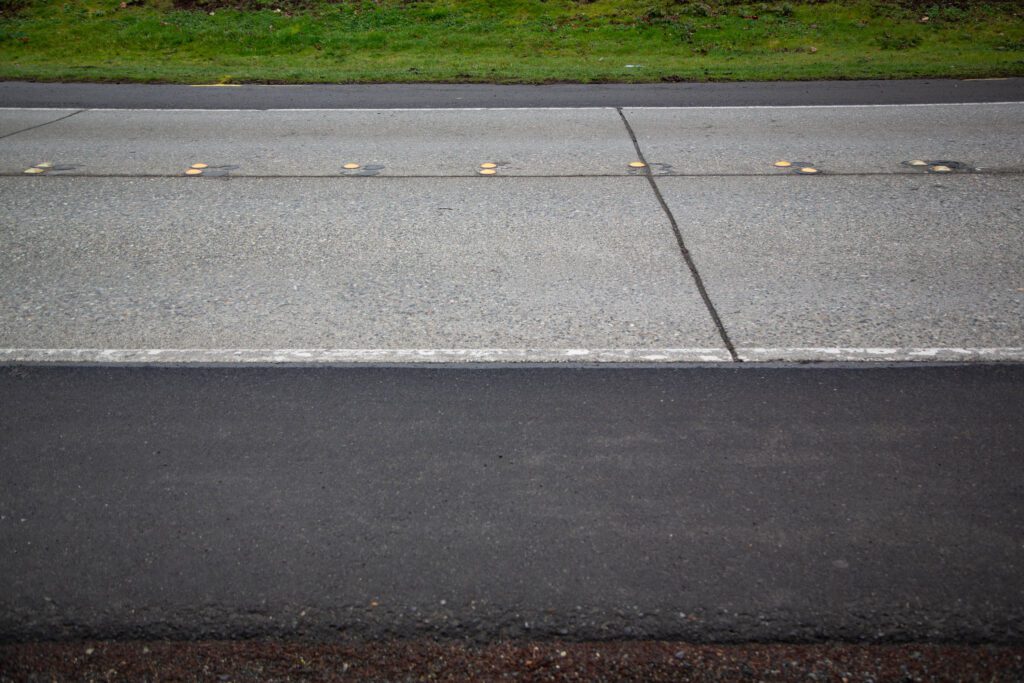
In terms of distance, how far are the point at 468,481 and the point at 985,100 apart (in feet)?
35.2

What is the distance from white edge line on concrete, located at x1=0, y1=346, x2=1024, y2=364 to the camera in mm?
5012

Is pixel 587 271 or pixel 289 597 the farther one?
pixel 587 271

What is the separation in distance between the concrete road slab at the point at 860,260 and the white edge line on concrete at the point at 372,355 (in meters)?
0.56

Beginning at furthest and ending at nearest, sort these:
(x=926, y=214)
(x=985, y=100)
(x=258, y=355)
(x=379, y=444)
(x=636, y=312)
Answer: (x=985, y=100) < (x=926, y=214) < (x=636, y=312) < (x=258, y=355) < (x=379, y=444)

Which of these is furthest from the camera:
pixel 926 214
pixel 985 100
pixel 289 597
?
pixel 985 100

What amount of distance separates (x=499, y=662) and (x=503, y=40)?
14947mm

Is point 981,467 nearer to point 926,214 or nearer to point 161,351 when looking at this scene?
A: point 926,214

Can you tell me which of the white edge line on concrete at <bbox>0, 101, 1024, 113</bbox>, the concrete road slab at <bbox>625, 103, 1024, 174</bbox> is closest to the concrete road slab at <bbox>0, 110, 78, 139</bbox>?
the white edge line on concrete at <bbox>0, 101, 1024, 113</bbox>

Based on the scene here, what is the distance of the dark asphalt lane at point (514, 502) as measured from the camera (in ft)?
10.7

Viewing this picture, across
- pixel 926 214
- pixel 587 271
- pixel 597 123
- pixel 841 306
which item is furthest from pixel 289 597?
pixel 597 123

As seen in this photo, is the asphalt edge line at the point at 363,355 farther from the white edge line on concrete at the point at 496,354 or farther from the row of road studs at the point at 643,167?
the row of road studs at the point at 643,167

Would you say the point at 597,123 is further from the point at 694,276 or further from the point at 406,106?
the point at 694,276

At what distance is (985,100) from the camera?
37.3 ft

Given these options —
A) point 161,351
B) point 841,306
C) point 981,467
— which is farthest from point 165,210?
point 981,467
